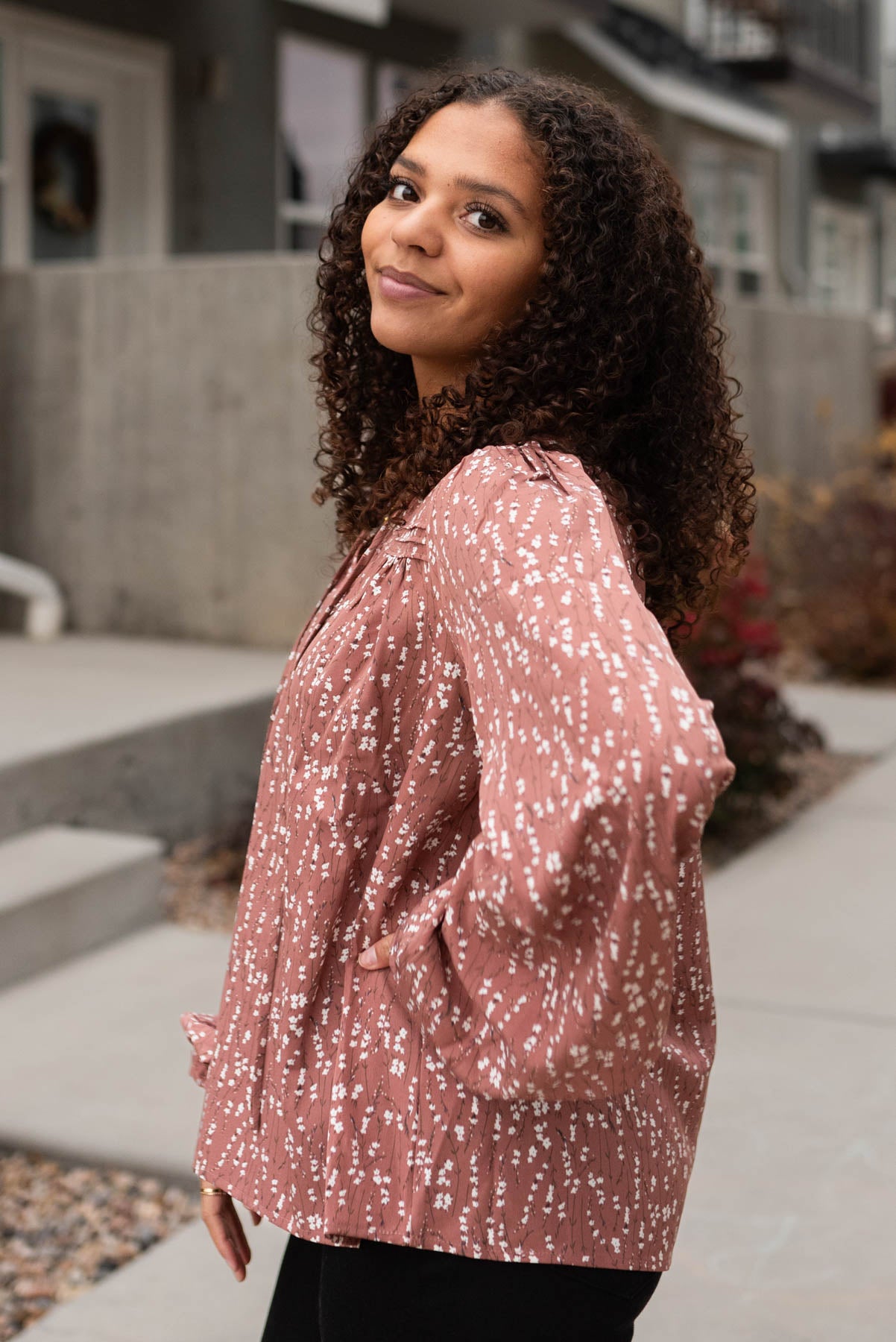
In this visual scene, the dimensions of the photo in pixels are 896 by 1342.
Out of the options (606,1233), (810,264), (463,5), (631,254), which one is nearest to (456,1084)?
(606,1233)

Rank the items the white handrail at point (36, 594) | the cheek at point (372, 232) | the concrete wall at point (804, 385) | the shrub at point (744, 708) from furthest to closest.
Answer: the concrete wall at point (804, 385) → the white handrail at point (36, 594) → the shrub at point (744, 708) → the cheek at point (372, 232)

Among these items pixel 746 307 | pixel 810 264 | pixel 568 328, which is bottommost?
pixel 568 328

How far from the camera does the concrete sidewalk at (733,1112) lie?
2742mm

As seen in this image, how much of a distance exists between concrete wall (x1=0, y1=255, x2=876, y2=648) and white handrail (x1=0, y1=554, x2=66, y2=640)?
66 mm

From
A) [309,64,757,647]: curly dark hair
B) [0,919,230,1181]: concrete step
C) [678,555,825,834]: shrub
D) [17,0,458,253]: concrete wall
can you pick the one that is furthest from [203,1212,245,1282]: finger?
[17,0,458,253]: concrete wall

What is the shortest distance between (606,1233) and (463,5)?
1157 centimetres

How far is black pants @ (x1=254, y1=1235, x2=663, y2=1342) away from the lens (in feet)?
4.33

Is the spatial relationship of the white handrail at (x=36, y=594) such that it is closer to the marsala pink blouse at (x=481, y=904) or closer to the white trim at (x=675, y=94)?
the marsala pink blouse at (x=481, y=904)

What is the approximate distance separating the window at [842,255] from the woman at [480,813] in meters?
21.8

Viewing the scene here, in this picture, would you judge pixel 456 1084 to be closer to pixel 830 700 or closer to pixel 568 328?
pixel 568 328

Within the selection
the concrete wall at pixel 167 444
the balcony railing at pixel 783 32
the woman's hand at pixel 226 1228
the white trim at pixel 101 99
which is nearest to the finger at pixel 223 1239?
the woman's hand at pixel 226 1228

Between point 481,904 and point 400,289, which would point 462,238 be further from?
point 481,904

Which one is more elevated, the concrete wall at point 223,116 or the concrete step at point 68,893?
the concrete wall at point 223,116

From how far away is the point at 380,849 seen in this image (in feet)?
4.33
